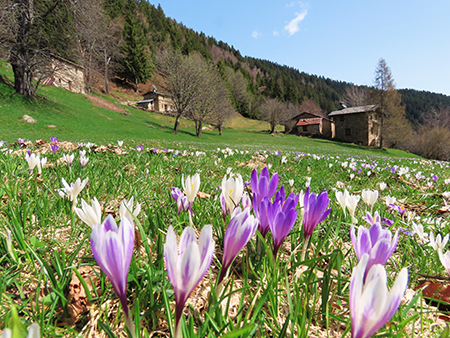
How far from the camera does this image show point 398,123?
3884 cm

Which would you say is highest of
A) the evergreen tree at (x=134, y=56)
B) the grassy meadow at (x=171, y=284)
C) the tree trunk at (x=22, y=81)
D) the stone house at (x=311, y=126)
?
the evergreen tree at (x=134, y=56)

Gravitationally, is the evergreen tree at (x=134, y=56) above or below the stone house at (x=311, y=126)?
above

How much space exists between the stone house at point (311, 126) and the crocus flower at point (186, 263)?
61.1 m

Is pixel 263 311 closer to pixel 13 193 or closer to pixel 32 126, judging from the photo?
pixel 13 193

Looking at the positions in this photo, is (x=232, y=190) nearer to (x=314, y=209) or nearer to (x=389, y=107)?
(x=314, y=209)

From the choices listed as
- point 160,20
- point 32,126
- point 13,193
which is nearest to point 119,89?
point 32,126

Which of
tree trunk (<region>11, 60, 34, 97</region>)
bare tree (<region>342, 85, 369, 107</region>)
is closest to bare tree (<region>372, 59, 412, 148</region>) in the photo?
bare tree (<region>342, 85, 369, 107</region>)

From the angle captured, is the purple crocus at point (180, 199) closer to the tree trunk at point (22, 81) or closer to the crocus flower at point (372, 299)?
the crocus flower at point (372, 299)


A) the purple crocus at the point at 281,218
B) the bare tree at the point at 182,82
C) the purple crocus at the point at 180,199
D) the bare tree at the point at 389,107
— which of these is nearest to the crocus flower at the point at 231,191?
the purple crocus at the point at 281,218

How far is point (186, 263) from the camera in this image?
1.78 ft

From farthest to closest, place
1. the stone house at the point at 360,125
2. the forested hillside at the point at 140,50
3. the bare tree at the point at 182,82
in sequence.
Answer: the stone house at the point at 360,125
the bare tree at the point at 182,82
the forested hillside at the point at 140,50

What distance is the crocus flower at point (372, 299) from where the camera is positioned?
0.48 m

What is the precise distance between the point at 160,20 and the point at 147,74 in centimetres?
4754

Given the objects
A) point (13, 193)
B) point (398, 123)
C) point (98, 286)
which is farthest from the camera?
point (398, 123)
